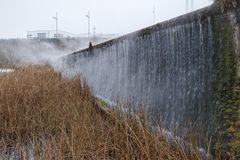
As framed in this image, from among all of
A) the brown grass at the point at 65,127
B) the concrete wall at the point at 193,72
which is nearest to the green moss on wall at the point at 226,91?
the concrete wall at the point at 193,72

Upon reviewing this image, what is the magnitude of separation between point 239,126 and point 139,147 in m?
0.74

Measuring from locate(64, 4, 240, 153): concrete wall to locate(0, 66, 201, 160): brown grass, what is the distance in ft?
0.79

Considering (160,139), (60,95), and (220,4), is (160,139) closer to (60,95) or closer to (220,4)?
(220,4)

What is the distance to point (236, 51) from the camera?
2021mm

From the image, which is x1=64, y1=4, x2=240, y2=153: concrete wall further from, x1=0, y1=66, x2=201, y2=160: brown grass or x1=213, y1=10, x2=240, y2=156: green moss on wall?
x1=0, y1=66, x2=201, y2=160: brown grass

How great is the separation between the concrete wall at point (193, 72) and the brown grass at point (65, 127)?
0.79ft

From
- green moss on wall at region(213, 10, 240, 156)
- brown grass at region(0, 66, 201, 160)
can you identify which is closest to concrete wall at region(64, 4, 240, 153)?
green moss on wall at region(213, 10, 240, 156)

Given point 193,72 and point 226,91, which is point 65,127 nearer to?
point 193,72

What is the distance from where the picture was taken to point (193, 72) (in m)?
2.52

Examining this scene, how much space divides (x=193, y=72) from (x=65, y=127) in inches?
67.4

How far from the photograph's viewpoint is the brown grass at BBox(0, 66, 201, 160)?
2578 millimetres

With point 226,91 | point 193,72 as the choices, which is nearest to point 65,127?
point 193,72

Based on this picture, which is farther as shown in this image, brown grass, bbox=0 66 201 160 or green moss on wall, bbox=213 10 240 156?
brown grass, bbox=0 66 201 160

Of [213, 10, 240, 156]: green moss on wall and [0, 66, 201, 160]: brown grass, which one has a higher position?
[213, 10, 240, 156]: green moss on wall
